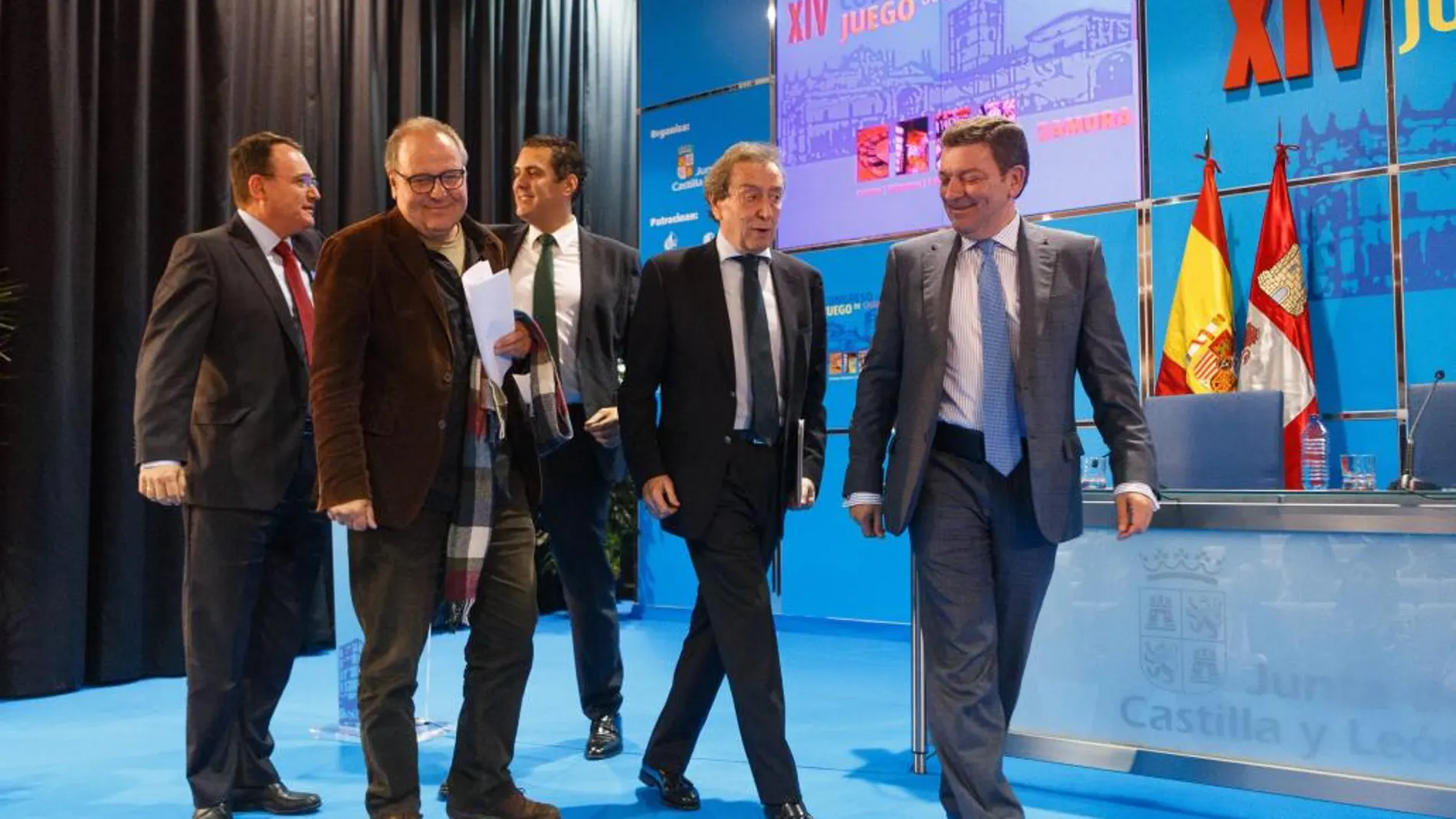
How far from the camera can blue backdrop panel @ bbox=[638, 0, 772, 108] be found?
23.4ft

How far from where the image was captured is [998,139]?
254cm

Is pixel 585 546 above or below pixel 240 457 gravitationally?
below

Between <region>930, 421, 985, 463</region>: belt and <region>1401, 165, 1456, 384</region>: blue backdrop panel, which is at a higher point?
<region>1401, 165, 1456, 384</region>: blue backdrop panel

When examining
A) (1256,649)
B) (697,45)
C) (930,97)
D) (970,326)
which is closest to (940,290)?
(970,326)

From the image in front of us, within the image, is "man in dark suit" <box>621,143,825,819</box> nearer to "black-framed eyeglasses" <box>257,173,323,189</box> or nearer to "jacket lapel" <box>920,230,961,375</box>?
"jacket lapel" <box>920,230,961,375</box>

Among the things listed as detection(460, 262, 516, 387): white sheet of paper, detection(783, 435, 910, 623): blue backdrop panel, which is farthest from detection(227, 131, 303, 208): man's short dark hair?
detection(783, 435, 910, 623): blue backdrop panel

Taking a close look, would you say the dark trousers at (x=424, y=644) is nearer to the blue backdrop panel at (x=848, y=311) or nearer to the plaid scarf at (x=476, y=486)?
the plaid scarf at (x=476, y=486)

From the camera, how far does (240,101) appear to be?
5.72m

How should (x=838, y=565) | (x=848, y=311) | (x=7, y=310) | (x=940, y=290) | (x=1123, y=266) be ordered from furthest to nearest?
1. (x=848, y=311)
2. (x=838, y=565)
3. (x=1123, y=266)
4. (x=7, y=310)
5. (x=940, y=290)

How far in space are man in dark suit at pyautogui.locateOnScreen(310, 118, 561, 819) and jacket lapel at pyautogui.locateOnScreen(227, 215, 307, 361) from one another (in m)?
0.55

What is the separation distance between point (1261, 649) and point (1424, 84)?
10.5 feet

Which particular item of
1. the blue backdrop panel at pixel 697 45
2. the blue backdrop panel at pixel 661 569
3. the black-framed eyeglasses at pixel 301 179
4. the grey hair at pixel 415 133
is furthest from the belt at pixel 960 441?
the blue backdrop panel at pixel 697 45

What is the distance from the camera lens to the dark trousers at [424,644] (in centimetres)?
249

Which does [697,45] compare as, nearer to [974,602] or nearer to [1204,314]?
[1204,314]
